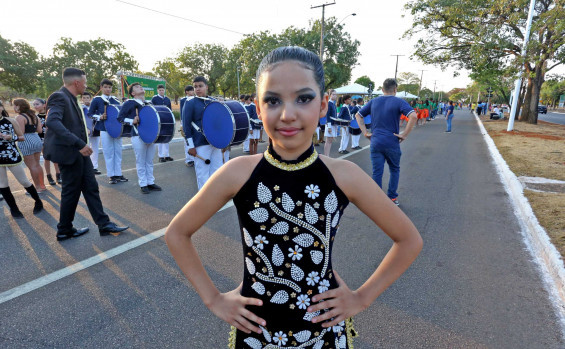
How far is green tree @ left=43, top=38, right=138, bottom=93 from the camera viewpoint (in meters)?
43.4

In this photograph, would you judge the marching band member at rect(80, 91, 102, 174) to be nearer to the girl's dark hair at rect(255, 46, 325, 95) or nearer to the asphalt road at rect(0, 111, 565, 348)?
the asphalt road at rect(0, 111, 565, 348)

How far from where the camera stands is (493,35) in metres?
18.2

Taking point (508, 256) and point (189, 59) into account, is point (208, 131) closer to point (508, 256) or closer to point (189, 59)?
point (508, 256)

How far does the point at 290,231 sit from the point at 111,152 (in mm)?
7002

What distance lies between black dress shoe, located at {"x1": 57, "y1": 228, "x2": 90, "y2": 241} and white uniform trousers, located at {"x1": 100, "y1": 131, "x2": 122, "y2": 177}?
3031mm

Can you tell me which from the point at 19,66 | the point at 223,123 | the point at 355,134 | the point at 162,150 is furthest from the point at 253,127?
the point at 19,66

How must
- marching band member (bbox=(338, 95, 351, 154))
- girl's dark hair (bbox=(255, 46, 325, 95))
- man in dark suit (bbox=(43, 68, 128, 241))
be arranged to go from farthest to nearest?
marching band member (bbox=(338, 95, 351, 154)) → man in dark suit (bbox=(43, 68, 128, 241)) → girl's dark hair (bbox=(255, 46, 325, 95))

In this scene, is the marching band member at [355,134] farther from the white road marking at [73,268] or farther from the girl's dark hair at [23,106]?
the girl's dark hair at [23,106]

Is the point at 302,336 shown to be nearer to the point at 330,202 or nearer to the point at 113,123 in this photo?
the point at 330,202

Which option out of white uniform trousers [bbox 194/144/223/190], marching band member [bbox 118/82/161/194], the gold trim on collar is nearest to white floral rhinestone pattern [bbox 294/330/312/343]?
the gold trim on collar

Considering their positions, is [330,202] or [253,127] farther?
[253,127]

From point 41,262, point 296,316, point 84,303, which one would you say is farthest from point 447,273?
point 41,262

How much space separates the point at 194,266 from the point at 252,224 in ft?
0.93

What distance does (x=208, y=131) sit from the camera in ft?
16.2
